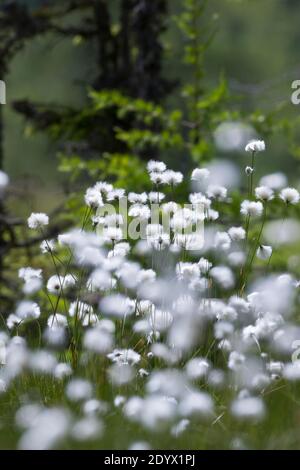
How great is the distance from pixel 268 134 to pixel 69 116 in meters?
2.67

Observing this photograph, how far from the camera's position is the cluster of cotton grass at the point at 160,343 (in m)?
2.75

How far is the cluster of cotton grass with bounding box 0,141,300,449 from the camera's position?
275 cm

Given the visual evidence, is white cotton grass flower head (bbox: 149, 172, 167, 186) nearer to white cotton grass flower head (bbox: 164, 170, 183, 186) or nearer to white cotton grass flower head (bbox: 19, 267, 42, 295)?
white cotton grass flower head (bbox: 164, 170, 183, 186)

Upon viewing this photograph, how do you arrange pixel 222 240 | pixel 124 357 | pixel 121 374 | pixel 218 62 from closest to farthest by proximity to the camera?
pixel 121 374 → pixel 124 357 → pixel 222 240 → pixel 218 62

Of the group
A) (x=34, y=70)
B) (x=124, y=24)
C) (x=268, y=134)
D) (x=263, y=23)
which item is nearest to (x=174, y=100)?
(x=263, y=23)

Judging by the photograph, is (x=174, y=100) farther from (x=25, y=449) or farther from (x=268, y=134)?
(x=25, y=449)

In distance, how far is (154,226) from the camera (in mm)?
3539

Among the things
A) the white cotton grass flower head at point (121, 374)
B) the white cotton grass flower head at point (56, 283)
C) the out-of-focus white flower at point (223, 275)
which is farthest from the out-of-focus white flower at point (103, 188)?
the white cotton grass flower head at point (121, 374)

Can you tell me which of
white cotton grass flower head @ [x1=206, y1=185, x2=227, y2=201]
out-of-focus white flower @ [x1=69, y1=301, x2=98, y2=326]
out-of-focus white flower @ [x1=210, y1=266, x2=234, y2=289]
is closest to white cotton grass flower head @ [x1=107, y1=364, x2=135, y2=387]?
out-of-focus white flower @ [x1=69, y1=301, x2=98, y2=326]

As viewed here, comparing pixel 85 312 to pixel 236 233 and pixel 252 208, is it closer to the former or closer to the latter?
pixel 236 233

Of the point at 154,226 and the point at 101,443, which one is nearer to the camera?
the point at 101,443

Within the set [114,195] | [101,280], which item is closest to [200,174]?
[114,195]

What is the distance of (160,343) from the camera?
338cm
